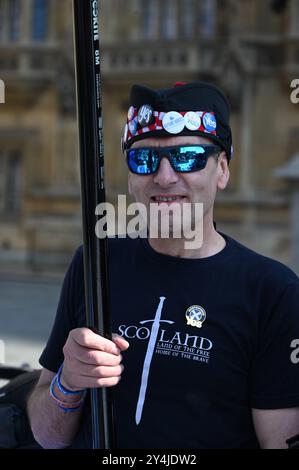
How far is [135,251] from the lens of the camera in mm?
1675

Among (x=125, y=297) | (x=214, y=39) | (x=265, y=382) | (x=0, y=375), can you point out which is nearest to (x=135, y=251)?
(x=125, y=297)

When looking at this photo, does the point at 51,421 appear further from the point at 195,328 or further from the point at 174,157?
the point at 174,157

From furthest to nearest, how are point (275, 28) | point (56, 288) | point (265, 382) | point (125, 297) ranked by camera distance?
point (275, 28) < point (56, 288) < point (125, 297) < point (265, 382)

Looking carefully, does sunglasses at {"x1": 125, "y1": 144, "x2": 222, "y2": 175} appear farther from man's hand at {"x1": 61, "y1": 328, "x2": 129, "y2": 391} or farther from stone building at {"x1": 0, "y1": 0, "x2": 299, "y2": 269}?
stone building at {"x1": 0, "y1": 0, "x2": 299, "y2": 269}

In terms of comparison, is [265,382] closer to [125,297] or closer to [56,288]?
[125,297]

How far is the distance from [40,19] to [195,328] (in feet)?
41.6

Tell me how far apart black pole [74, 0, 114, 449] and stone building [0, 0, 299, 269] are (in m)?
10.5

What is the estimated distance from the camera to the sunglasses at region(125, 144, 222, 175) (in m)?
1.48

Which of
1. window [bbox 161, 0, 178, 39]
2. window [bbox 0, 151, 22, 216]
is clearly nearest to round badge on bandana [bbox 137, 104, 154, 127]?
window [bbox 161, 0, 178, 39]

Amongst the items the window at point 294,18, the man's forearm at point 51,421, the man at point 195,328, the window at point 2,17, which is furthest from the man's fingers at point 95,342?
the window at point 2,17

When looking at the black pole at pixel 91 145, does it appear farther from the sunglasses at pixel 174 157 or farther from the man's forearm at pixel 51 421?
the man's forearm at pixel 51 421

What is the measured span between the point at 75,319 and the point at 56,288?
9.71m

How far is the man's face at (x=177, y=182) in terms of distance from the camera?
149 centimetres

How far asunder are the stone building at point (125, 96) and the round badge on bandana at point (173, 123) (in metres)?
10.2
